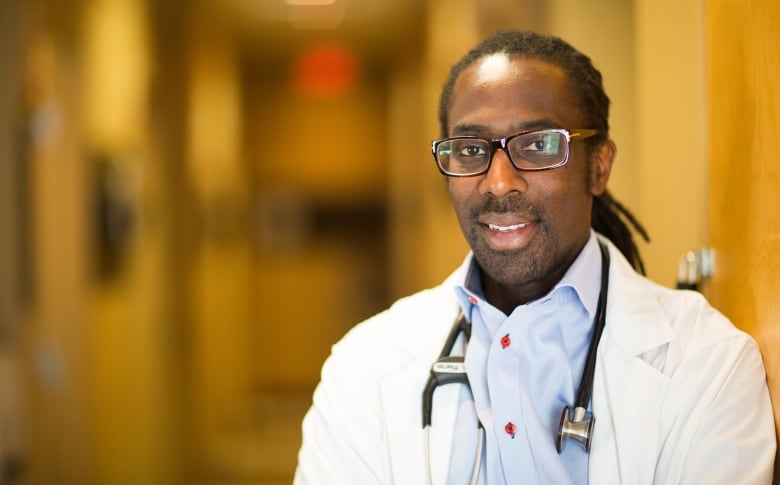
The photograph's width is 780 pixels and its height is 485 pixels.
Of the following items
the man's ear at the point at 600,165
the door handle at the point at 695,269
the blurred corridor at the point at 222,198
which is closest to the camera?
the man's ear at the point at 600,165

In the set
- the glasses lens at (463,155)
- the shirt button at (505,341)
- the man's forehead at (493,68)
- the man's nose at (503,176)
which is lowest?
the shirt button at (505,341)

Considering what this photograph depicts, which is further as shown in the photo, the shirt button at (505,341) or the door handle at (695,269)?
the door handle at (695,269)

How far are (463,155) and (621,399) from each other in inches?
19.0

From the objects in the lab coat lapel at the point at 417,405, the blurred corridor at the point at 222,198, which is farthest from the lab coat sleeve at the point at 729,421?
the blurred corridor at the point at 222,198

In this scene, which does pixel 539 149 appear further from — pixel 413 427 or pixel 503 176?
pixel 413 427

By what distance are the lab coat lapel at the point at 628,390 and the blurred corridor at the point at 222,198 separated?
1.73ft

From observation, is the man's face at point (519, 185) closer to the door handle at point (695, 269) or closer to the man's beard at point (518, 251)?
the man's beard at point (518, 251)

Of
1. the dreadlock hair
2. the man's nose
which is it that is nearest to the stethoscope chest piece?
the man's nose

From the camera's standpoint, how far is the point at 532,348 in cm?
137

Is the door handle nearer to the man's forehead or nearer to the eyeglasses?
the eyeglasses

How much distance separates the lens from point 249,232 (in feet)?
24.1

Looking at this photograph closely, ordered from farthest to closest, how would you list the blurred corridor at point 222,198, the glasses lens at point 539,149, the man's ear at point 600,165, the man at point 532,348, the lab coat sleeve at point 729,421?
the blurred corridor at point 222,198
the man's ear at point 600,165
the glasses lens at point 539,149
the man at point 532,348
the lab coat sleeve at point 729,421

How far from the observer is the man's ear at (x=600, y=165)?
4.77ft

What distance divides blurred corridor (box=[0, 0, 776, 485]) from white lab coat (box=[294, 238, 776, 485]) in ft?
1.83
